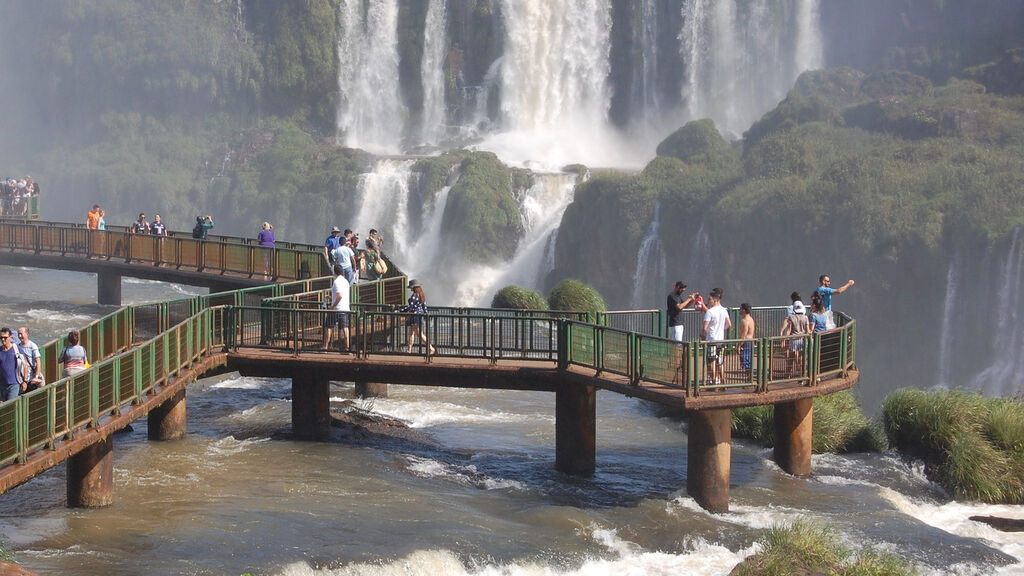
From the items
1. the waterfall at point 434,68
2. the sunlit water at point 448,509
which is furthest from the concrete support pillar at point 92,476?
the waterfall at point 434,68

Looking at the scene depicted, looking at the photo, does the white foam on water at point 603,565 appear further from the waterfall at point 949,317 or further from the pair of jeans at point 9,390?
the waterfall at point 949,317

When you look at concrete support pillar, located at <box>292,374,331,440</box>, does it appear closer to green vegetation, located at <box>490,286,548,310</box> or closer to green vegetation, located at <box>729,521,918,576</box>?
green vegetation, located at <box>729,521,918,576</box>

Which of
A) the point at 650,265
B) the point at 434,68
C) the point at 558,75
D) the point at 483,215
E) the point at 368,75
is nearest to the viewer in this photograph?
the point at 650,265

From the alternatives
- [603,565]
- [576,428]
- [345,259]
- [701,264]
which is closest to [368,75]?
[701,264]

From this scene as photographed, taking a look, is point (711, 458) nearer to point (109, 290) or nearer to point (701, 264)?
point (109, 290)

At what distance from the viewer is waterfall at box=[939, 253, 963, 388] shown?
43531 mm

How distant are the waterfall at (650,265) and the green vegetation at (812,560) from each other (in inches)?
1470

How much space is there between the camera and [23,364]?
653 inches

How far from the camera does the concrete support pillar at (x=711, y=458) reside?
18.4m

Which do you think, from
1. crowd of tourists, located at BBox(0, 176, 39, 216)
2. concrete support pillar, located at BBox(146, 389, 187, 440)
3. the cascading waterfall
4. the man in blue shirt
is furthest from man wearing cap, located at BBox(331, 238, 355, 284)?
the cascading waterfall

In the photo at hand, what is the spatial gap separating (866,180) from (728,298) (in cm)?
739

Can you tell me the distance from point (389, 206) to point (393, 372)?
1763 inches

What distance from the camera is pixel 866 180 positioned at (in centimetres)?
4731

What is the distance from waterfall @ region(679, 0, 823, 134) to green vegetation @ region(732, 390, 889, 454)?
171 ft
